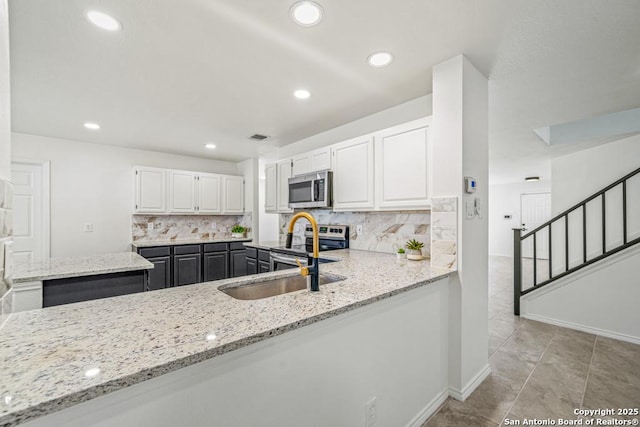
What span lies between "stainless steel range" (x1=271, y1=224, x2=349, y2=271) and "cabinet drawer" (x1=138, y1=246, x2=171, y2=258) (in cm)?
189

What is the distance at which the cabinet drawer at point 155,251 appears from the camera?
13.2ft

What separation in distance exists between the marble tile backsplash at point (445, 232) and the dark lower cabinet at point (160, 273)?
12.6ft

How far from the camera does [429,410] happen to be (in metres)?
1.75

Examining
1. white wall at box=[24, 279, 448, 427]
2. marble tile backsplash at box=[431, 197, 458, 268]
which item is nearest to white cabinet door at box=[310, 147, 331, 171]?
marble tile backsplash at box=[431, 197, 458, 268]

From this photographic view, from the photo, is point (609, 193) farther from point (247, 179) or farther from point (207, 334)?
point (247, 179)

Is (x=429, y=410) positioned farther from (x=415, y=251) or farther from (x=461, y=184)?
(x=461, y=184)

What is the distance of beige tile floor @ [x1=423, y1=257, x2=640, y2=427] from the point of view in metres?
1.78

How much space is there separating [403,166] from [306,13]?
4.52 ft

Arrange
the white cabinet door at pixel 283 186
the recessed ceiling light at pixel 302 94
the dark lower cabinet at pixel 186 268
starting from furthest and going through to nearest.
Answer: the dark lower cabinet at pixel 186 268 < the white cabinet door at pixel 283 186 < the recessed ceiling light at pixel 302 94

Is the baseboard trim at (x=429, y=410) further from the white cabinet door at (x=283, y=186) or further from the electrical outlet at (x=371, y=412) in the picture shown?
the white cabinet door at (x=283, y=186)

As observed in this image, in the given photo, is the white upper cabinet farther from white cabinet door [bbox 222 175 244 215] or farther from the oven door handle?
white cabinet door [bbox 222 175 244 215]

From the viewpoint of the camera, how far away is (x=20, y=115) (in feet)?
9.76

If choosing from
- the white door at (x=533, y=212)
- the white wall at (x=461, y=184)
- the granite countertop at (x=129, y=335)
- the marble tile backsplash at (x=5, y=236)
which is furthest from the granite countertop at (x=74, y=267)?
the white door at (x=533, y=212)

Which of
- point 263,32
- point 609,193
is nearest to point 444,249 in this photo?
point 263,32
